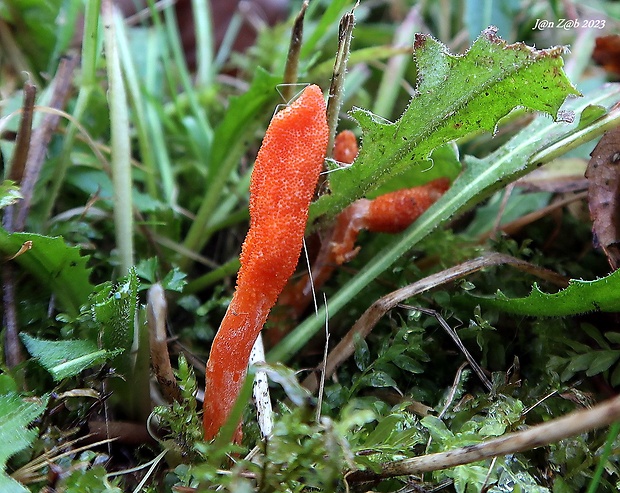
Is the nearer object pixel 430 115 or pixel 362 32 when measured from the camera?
pixel 430 115

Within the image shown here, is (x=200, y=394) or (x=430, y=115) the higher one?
(x=430, y=115)

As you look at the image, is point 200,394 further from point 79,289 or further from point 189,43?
point 189,43

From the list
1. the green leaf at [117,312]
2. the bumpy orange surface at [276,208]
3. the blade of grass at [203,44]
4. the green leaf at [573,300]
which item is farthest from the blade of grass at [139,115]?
the green leaf at [573,300]

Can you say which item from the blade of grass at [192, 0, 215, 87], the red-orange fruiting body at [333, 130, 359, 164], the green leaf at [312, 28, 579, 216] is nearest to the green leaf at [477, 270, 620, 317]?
the green leaf at [312, 28, 579, 216]

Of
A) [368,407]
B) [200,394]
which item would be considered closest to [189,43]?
[200,394]

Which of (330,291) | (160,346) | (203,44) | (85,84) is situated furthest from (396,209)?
(203,44)

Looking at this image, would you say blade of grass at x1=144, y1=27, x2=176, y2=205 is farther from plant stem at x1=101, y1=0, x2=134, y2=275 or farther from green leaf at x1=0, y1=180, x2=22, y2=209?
green leaf at x1=0, y1=180, x2=22, y2=209
